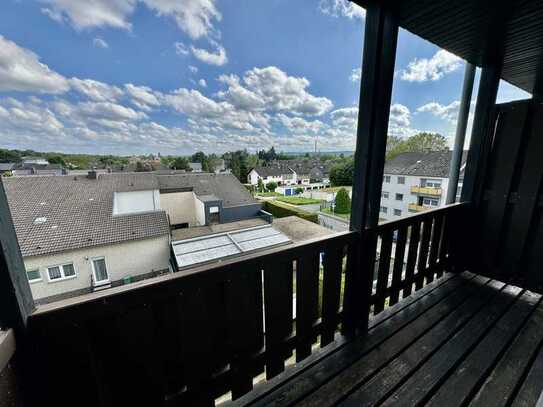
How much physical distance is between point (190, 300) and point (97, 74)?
3.79 ft

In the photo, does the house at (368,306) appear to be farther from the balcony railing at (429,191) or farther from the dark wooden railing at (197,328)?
the balcony railing at (429,191)

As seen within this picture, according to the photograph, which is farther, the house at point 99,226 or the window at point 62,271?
the window at point 62,271

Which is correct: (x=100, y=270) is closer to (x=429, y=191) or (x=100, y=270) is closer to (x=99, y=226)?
(x=99, y=226)

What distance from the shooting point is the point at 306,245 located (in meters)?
1.11

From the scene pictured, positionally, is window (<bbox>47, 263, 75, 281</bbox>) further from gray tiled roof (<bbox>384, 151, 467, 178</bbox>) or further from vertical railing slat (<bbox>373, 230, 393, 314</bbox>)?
gray tiled roof (<bbox>384, 151, 467, 178</bbox>)

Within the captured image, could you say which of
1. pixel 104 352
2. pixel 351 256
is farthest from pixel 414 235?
pixel 104 352

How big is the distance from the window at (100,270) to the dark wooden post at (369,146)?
5.17 meters

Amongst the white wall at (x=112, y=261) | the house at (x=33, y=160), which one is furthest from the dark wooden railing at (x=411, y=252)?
the white wall at (x=112, y=261)

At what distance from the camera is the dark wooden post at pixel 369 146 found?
3.36 ft

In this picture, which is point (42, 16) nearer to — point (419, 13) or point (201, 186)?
point (419, 13)

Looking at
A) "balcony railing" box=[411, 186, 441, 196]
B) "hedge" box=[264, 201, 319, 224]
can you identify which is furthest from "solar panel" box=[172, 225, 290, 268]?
"balcony railing" box=[411, 186, 441, 196]

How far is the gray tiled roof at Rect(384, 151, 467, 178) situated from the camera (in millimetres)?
1897

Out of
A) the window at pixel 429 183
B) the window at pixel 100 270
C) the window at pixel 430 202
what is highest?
the window at pixel 429 183

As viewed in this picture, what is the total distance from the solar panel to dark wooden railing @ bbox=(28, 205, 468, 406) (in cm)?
417
